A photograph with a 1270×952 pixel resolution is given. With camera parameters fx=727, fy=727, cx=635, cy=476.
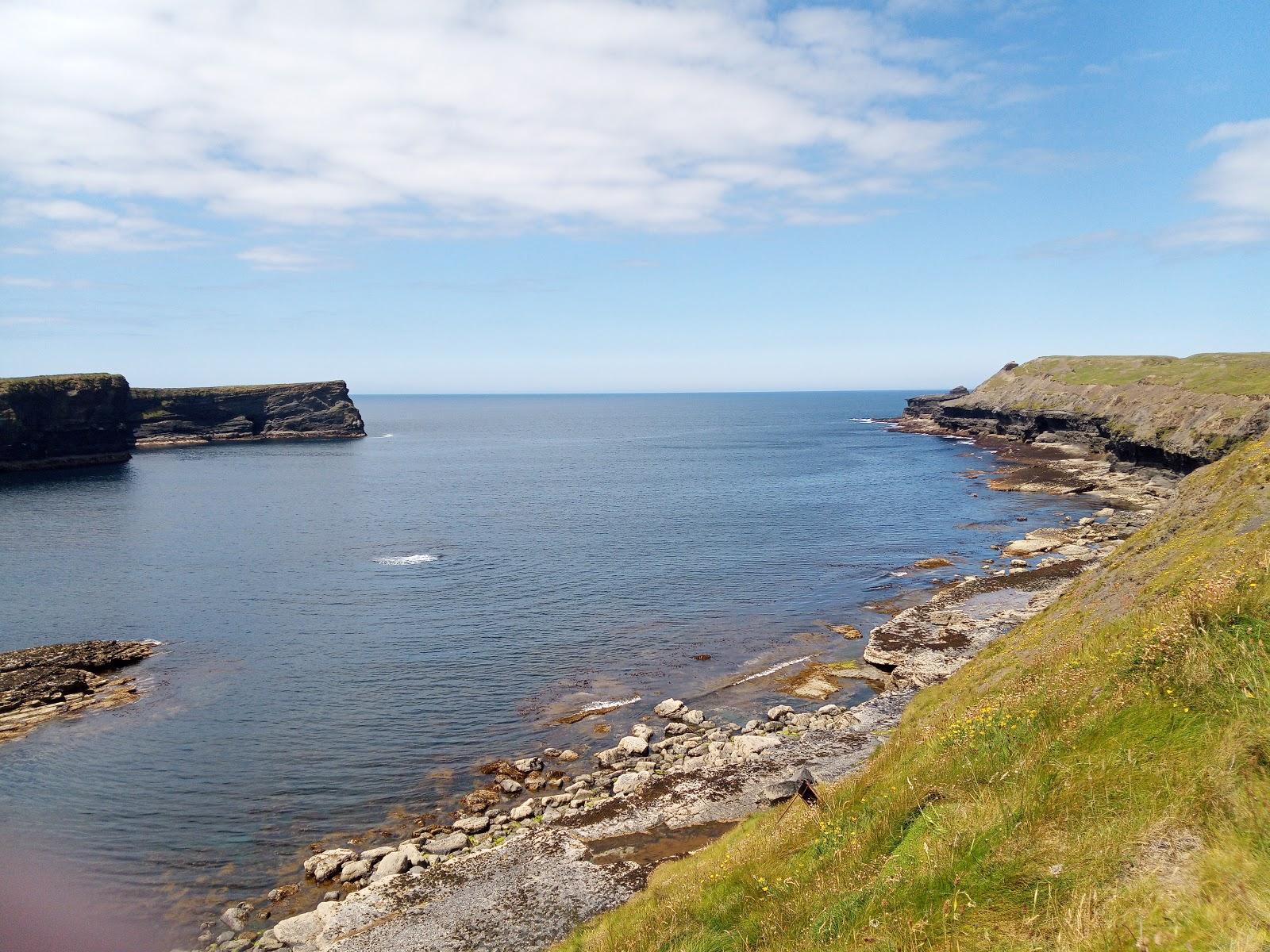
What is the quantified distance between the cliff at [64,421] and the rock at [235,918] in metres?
150

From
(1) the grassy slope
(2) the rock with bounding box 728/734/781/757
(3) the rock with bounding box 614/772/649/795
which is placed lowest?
(3) the rock with bounding box 614/772/649/795

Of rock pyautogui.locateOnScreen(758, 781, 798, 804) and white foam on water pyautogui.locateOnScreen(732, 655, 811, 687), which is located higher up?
rock pyautogui.locateOnScreen(758, 781, 798, 804)

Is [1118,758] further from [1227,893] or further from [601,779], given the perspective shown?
[601,779]

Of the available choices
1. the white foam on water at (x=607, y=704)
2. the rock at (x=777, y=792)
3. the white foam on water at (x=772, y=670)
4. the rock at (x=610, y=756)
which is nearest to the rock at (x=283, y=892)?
the rock at (x=610, y=756)

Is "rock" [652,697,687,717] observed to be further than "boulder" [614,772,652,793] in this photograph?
Yes

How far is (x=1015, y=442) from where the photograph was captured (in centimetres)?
15225

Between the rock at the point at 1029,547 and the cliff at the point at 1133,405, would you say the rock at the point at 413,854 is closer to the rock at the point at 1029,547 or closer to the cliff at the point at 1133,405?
the rock at the point at 1029,547

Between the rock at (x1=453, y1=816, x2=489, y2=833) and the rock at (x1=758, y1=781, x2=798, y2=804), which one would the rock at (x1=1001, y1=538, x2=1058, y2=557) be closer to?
the rock at (x1=758, y1=781, x2=798, y2=804)

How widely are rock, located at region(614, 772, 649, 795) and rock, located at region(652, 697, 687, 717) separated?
6.88m

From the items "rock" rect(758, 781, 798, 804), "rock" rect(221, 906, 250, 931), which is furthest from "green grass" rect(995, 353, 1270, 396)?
"rock" rect(221, 906, 250, 931)

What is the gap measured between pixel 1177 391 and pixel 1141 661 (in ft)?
389

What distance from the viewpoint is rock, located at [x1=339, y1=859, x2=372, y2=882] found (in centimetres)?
2398

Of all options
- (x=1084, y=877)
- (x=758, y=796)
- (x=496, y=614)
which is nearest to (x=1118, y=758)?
(x=1084, y=877)

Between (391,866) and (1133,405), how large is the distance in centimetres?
12672
